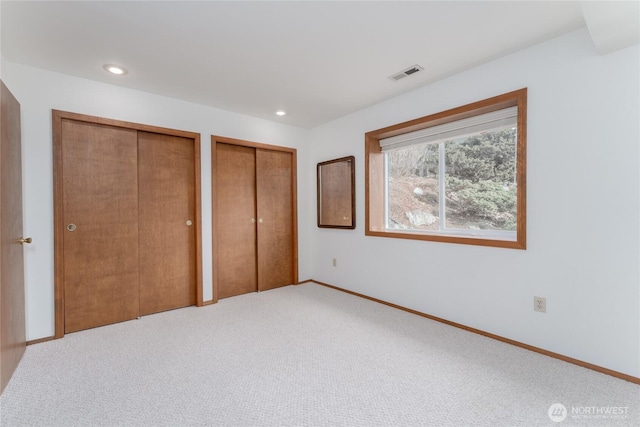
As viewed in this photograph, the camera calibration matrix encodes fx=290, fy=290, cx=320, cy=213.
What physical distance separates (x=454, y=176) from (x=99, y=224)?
345cm

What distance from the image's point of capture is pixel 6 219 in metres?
1.87

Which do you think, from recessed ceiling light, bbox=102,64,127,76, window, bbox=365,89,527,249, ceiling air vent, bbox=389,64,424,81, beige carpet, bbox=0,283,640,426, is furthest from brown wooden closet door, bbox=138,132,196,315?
ceiling air vent, bbox=389,64,424,81

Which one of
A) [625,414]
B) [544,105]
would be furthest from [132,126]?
[625,414]

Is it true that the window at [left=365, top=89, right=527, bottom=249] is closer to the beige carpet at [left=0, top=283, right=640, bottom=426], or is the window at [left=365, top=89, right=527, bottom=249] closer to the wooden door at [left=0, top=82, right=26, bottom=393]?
the beige carpet at [left=0, top=283, right=640, bottom=426]

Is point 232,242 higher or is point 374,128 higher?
point 374,128

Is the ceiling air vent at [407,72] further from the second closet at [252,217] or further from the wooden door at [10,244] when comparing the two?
the wooden door at [10,244]

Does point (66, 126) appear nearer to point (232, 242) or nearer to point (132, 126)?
point (132, 126)

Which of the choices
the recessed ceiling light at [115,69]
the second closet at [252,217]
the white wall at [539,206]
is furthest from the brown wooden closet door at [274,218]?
the recessed ceiling light at [115,69]

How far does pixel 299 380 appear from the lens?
71.8 inches

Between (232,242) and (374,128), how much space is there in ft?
7.32

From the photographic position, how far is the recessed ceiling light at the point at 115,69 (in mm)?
2404

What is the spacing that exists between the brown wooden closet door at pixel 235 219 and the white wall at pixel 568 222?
228 centimetres

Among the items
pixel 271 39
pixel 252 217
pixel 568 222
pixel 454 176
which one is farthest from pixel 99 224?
pixel 568 222

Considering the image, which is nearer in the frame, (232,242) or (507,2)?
(507,2)
